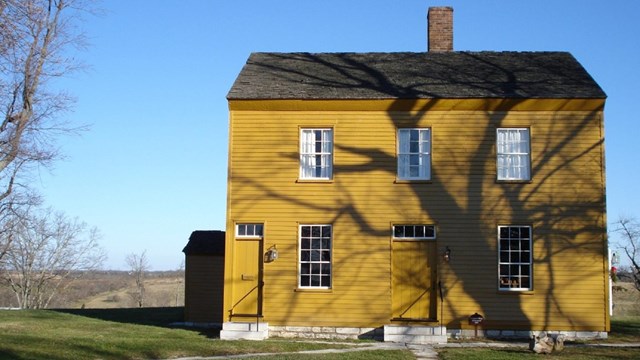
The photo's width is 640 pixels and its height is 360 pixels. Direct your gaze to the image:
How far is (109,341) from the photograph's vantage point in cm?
1670

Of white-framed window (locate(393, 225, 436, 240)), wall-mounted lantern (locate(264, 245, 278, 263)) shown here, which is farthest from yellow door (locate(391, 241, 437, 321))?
wall-mounted lantern (locate(264, 245, 278, 263))

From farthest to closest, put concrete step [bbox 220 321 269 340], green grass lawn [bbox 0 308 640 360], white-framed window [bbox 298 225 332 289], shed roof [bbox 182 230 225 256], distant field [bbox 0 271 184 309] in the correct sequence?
distant field [bbox 0 271 184 309]
shed roof [bbox 182 230 225 256]
white-framed window [bbox 298 225 332 289]
concrete step [bbox 220 321 269 340]
green grass lawn [bbox 0 308 640 360]

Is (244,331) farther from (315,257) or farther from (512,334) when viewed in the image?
(512,334)

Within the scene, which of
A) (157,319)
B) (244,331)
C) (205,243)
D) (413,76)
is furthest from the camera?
(157,319)

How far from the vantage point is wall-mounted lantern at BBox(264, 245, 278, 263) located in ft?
64.2

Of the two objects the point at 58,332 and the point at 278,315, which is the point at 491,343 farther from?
the point at 58,332

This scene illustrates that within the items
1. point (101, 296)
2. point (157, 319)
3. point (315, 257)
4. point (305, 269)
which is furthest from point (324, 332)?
point (101, 296)

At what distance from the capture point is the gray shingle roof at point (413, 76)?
794 inches

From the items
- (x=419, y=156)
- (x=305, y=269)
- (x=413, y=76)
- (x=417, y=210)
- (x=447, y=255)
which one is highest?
(x=413, y=76)

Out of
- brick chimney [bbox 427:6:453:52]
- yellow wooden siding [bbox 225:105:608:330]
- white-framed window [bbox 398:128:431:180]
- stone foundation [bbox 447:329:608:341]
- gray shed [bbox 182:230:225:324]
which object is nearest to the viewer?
stone foundation [bbox 447:329:608:341]

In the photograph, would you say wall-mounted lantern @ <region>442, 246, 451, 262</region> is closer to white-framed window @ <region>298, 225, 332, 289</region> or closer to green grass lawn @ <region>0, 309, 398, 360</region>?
white-framed window @ <region>298, 225, 332, 289</region>

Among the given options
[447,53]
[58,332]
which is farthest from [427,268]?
[58,332]

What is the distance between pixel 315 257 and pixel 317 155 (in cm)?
276

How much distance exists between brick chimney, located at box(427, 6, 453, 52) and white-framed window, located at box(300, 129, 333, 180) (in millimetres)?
5613
